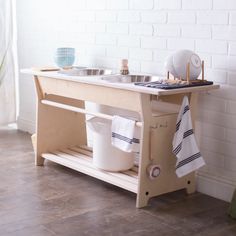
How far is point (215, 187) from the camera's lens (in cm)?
310

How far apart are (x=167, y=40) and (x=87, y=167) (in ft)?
3.17

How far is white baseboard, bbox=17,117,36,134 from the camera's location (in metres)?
4.62

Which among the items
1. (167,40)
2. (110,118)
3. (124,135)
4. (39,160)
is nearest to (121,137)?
(124,135)

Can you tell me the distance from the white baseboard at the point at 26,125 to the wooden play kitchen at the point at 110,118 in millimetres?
903

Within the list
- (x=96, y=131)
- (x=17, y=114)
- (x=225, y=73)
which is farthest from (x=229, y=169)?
(x=17, y=114)

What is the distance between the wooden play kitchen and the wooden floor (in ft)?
0.30

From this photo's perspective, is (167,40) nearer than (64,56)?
Yes

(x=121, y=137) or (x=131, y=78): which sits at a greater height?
(x=131, y=78)

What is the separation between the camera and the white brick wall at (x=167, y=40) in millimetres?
2980

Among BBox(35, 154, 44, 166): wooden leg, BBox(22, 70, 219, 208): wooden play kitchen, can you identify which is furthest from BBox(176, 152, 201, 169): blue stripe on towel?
BBox(35, 154, 44, 166): wooden leg

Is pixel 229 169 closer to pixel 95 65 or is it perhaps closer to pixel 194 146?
pixel 194 146

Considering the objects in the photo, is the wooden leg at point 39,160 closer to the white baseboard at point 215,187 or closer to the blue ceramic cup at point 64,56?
the blue ceramic cup at point 64,56

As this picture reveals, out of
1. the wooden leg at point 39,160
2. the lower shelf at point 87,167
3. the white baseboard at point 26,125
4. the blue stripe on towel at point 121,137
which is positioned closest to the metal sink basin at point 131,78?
the blue stripe on towel at point 121,137

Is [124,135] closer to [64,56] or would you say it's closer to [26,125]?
[64,56]
